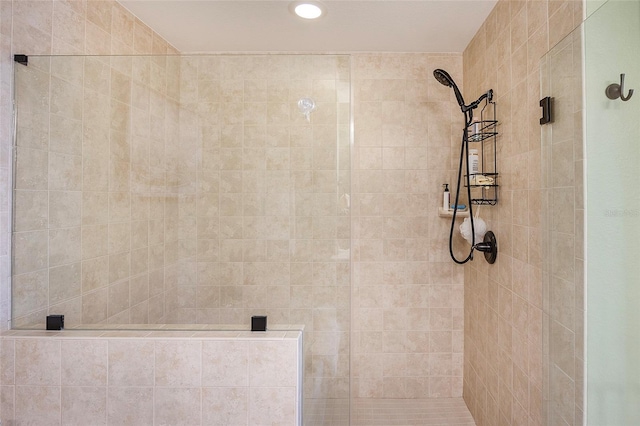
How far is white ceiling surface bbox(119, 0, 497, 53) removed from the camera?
1.80 metres

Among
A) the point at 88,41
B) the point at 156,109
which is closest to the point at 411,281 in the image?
the point at 156,109

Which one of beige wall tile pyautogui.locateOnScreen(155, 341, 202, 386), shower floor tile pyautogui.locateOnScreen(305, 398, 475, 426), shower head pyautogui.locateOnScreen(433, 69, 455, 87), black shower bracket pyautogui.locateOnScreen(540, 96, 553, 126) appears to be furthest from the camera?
shower floor tile pyautogui.locateOnScreen(305, 398, 475, 426)

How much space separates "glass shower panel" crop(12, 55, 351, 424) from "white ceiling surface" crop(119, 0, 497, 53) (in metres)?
0.66

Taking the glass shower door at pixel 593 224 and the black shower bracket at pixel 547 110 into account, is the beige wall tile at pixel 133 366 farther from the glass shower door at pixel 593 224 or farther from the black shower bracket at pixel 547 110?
the black shower bracket at pixel 547 110

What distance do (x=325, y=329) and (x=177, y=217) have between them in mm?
752

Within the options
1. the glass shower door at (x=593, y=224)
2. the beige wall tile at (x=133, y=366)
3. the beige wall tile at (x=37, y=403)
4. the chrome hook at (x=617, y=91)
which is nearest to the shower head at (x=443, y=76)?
the glass shower door at (x=593, y=224)

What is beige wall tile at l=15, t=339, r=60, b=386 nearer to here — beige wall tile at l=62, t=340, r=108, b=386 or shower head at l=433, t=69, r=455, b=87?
beige wall tile at l=62, t=340, r=108, b=386

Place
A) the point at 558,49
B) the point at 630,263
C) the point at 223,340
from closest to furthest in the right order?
1. the point at 630,263
2. the point at 558,49
3. the point at 223,340

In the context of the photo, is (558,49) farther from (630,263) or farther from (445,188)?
(445,188)

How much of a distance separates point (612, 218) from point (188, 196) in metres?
1.40

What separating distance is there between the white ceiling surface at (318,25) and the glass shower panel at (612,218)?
1090 mm

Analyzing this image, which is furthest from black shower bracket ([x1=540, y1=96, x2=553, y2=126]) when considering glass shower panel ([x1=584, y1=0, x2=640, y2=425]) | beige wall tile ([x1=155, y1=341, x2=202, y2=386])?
beige wall tile ([x1=155, y1=341, x2=202, y2=386])

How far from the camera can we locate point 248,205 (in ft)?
4.48

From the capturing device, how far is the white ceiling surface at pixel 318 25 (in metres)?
1.80
